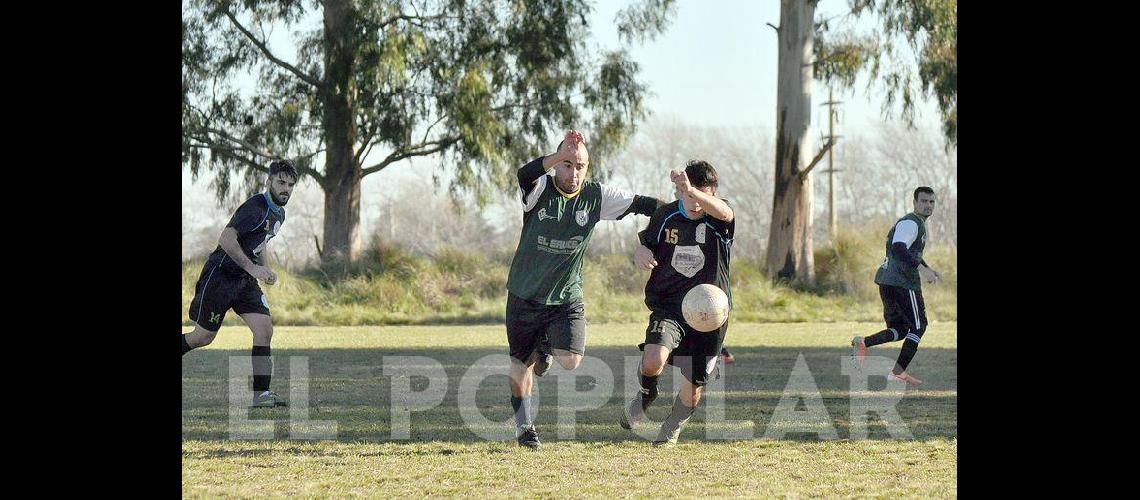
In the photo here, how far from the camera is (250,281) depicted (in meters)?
7.89

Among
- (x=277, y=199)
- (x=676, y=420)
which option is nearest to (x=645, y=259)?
(x=676, y=420)

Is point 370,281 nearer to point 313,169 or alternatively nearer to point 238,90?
point 313,169

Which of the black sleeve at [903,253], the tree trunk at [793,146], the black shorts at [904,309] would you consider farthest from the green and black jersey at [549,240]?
the tree trunk at [793,146]

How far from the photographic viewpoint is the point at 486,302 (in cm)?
2402

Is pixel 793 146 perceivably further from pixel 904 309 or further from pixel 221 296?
pixel 221 296

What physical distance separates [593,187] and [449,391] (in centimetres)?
315

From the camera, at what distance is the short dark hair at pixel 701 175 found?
6355 mm

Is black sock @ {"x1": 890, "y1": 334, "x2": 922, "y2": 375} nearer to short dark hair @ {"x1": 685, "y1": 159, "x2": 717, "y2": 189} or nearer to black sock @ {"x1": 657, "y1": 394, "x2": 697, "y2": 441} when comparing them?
black sock @ {"x1": 657, "y1": 394, "x2": 697, "y2": 441}

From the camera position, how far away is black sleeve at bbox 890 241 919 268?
30.2 ft

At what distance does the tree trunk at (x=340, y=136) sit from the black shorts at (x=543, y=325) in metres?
18.9

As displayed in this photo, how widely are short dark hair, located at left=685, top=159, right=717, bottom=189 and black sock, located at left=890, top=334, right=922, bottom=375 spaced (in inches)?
152

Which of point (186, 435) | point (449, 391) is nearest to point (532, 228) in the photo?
point (186, 435)

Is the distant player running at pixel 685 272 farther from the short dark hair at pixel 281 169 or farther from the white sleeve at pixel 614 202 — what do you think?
the short dark hair at pixel 281 169

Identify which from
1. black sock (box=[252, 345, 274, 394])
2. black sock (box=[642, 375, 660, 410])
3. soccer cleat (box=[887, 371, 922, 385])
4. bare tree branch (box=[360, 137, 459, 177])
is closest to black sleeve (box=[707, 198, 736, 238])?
black sock (box=[642, 375, 660, 410])
